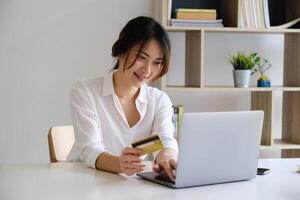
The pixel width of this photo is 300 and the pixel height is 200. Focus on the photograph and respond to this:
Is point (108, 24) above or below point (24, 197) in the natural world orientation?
above

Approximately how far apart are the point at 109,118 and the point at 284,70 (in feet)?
5.73

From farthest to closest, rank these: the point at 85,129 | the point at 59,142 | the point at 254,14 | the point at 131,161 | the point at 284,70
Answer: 1. the point at 284,70
2. the point at 254,14
3. the point at 59,142
4. the point at 85,129
5. the point at 131,161

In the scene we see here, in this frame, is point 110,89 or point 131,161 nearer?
point 131,161

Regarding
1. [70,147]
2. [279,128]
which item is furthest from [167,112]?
[279,128]

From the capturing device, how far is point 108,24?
3.17 m

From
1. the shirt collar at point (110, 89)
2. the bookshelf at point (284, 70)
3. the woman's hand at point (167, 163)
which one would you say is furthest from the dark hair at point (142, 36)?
the bookshelf at point (284, 70)

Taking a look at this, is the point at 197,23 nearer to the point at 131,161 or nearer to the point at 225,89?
the point at 225,89

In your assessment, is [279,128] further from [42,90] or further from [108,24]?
[42,90]

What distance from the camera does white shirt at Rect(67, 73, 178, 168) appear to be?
6.26 ft

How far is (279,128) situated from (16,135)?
1774 millimetres

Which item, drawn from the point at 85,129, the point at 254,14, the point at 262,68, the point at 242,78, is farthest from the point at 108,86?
the point at 262,68

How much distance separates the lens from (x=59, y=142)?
2.12m

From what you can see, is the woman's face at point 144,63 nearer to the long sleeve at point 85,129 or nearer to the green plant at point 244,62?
the long sleeve at point 85,129

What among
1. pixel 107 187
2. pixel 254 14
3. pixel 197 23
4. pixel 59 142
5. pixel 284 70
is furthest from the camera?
pixel 284 70
